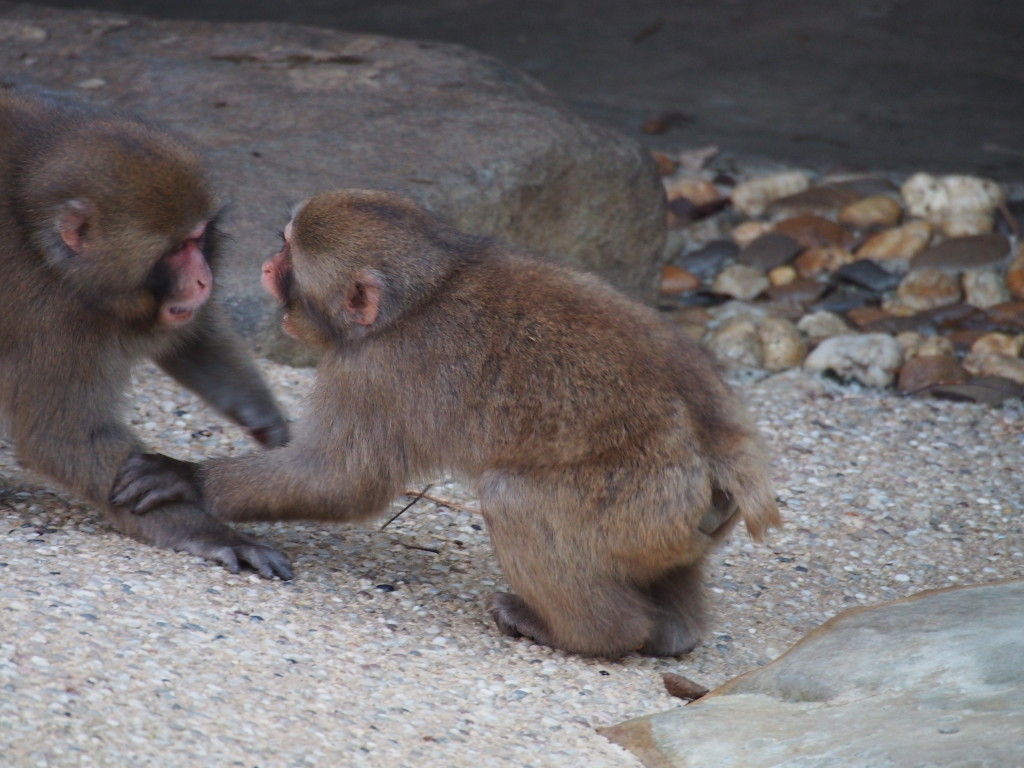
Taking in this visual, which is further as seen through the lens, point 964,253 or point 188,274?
point 964,253

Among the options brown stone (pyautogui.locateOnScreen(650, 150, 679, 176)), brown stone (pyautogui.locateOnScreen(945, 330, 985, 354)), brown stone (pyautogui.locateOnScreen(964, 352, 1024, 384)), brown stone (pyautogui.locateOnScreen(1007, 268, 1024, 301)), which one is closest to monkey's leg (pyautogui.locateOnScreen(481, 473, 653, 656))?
brown stone (pyautogui.locateOnScreen(964, 352, 1024, 384))

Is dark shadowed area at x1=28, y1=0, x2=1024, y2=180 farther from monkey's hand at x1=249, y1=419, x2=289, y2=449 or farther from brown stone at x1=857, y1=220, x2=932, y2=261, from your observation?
monkey's hand at x1=249, y1=419, x2=289, y2=449

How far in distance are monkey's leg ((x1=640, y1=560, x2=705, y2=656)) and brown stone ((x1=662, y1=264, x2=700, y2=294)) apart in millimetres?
4482

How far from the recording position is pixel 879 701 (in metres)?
3.23

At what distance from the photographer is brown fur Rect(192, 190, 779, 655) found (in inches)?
143

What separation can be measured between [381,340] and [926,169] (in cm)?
665

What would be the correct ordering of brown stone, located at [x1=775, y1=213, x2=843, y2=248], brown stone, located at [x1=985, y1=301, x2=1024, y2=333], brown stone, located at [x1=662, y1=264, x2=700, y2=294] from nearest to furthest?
brown stone, located at [x1=985, y1=301, x2=1024, y2=333] → brown stone, located at [x1=662, y1=264, x2=700, y2=294] → brown stone, located at [x1=775, y1=213, x2=843, y2=248]

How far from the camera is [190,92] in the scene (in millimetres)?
7070

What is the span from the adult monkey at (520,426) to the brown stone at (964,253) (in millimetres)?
4941

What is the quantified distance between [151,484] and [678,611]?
5.35 feet

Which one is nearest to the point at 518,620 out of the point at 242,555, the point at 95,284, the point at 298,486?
the point at 298,486

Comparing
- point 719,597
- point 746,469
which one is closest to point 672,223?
point 719,597

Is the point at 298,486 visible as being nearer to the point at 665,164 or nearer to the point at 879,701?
the point at 879,701

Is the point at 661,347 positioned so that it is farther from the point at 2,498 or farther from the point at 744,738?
the point at 2,498
